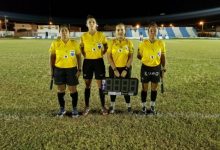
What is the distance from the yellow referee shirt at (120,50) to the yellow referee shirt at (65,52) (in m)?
0.67

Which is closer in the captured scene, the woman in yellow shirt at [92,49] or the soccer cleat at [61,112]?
the woman in yellow shirt at [92,49]

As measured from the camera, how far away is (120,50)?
5.95 metres

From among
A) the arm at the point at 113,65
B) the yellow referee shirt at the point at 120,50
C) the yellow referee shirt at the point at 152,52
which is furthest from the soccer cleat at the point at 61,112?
the yellow referee shirt at the point at 152,52

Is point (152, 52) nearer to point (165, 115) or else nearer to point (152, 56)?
point (152, 56)

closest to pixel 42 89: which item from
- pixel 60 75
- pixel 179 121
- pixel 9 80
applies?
pixel 9 80

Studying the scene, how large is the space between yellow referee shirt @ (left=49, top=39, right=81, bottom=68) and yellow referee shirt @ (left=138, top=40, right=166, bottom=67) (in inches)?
50.6

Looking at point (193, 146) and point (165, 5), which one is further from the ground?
point (165, 5)

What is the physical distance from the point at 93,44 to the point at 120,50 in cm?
53

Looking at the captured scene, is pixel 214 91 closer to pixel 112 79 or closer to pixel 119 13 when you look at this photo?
pixel 112 79

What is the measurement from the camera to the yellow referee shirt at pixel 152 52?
5.91 metres

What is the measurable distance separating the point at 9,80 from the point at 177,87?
18.1ft

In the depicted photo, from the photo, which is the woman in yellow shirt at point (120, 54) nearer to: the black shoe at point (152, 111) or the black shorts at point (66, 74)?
the black shorts at point (66, 74)

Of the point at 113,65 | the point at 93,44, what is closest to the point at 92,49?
the point at 93,44

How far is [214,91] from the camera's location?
8.46 metres
